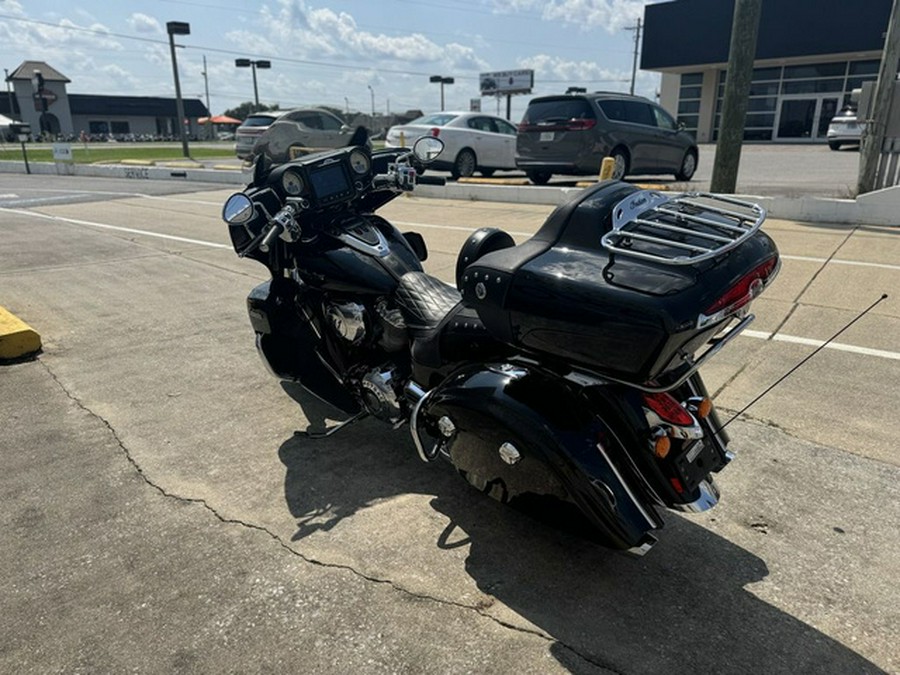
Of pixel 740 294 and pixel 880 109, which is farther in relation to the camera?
pixel 880 109

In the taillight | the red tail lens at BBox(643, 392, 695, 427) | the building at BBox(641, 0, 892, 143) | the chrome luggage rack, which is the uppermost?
the building at BBox(641, 0, 892, 143)

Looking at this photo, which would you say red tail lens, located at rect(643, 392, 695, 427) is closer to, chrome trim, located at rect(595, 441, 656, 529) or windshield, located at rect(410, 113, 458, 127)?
chrome trim, located at rect(595, 441, 656, 529)

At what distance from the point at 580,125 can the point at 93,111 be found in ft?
246

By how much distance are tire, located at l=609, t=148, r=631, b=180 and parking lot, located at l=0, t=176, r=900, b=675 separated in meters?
8.04

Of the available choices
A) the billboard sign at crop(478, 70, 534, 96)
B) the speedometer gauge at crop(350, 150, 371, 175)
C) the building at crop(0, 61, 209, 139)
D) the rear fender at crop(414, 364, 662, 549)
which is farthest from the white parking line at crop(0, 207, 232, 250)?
the building at crop(0, 61, 209, 139)

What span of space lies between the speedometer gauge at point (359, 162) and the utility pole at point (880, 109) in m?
8.62

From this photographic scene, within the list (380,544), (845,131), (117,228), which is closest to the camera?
(380,544)

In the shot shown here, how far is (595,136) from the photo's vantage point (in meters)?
11.8

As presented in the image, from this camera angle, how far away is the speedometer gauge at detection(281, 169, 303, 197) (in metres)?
3.19

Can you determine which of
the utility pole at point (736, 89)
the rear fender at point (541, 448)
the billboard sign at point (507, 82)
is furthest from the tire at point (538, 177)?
the billboard sign at point (507, 82)

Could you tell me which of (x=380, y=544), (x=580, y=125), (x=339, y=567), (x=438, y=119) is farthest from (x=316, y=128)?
(x=339, y=567)

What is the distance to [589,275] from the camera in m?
1.93

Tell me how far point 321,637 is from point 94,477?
161cm

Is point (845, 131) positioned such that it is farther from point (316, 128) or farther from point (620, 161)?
point (316, 128)
